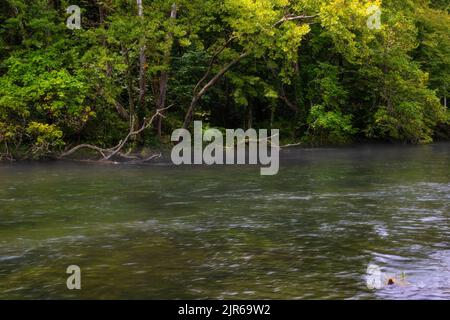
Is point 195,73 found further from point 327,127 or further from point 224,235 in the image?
point 224,235

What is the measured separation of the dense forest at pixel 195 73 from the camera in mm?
30734

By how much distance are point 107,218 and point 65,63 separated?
20.1m

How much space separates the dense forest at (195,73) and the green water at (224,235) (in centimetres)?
893

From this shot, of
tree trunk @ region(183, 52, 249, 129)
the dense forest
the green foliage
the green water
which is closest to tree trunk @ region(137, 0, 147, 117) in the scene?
the dense forest

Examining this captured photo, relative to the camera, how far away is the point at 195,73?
132ft

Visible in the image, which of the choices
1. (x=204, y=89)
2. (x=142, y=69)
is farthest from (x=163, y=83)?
(x=204, y=89)

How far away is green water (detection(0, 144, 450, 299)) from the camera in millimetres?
8797

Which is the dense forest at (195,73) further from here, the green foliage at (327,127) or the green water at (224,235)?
the green water at (224,235)

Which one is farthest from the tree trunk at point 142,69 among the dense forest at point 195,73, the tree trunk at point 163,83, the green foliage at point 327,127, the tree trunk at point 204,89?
the green foliage at point 327,127

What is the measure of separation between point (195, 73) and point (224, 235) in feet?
94.6

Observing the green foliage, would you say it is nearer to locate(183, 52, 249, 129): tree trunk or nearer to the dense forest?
the dense forest

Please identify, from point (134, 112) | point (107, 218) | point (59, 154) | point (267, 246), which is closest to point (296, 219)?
point (267, 246)

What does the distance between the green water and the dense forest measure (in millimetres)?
8933

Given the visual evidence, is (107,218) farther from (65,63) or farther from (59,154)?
(65,63)
